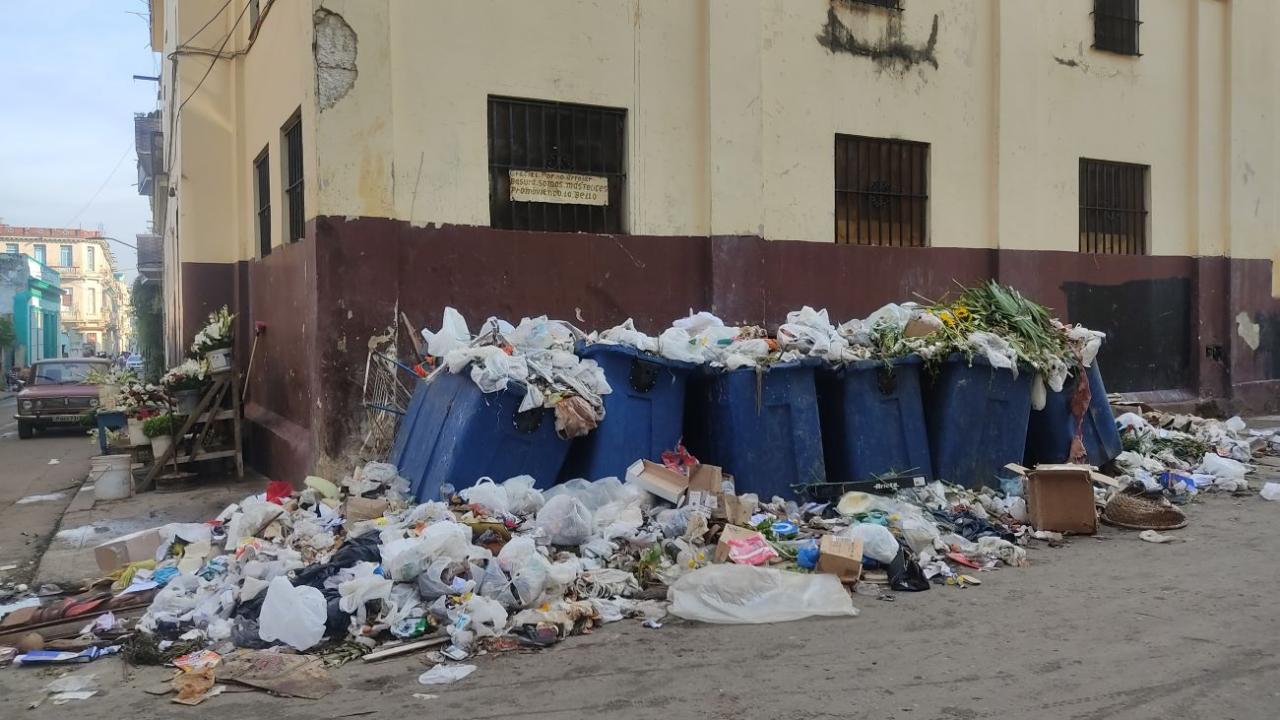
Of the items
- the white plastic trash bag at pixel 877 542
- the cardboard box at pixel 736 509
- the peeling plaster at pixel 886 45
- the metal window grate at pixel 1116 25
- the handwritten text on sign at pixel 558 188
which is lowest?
the white plastic trash bag at pixel 877 542

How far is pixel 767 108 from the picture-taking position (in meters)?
9.07

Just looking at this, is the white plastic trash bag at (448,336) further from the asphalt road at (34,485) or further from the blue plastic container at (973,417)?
the blue plastic container at (973,417)

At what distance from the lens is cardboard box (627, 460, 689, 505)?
19.9ft

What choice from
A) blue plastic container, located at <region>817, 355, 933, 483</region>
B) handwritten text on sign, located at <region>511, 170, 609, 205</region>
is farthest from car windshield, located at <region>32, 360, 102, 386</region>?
blue plastic container, located at <region>817, 355, 933, 483</region>

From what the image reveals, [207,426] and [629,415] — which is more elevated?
[629,415]

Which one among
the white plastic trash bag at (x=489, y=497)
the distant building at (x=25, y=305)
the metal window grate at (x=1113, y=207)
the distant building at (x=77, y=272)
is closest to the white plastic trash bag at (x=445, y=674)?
the white plastic trash bag at (x=489, y=497)

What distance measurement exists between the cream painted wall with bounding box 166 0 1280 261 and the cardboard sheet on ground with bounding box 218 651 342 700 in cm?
392

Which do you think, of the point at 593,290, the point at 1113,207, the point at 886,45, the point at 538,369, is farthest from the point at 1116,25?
the point at 538,369

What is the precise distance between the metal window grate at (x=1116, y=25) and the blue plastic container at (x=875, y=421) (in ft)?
22.6

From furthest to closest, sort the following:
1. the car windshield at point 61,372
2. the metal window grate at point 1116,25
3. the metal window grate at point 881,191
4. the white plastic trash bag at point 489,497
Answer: the car windshield at point 61,372, the metal window grate at point 1116,25, the metal window grate at point 881,191, the white plastic trash bag at point 489,497

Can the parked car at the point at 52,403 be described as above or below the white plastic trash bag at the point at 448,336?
below

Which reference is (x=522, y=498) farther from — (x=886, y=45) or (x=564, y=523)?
(x=886, y=45)

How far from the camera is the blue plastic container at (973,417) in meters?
6.99

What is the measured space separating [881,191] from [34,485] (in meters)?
9.66
